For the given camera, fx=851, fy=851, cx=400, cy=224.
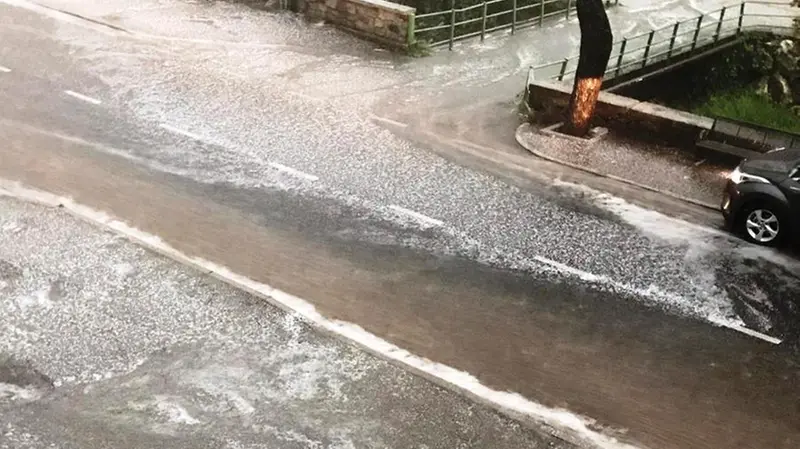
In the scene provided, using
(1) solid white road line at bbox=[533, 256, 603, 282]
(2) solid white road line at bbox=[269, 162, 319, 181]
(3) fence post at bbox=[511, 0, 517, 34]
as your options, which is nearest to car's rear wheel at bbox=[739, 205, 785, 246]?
(1) solid white road line at bbox=[533, 256, 603, 282]

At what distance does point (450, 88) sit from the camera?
17406mm

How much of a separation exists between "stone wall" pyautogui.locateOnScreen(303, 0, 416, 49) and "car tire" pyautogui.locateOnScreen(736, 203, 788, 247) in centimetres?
958

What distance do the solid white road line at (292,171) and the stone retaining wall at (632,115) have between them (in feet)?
17.1

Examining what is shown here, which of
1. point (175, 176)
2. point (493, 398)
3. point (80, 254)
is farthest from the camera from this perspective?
point (175, 176)

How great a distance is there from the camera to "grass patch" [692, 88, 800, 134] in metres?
17.0

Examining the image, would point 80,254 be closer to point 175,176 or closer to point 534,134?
point 175,176

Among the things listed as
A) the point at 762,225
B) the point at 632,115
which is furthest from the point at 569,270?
the point at 632,115

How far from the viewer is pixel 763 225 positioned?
11.6m

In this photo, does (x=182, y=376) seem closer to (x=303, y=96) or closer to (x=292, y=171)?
(x=292, y=171)

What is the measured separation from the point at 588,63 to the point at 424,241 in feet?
17.9

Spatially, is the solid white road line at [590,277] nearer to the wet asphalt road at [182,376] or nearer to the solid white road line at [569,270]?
the solid white road line at [569,270]

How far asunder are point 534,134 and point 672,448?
854 cm

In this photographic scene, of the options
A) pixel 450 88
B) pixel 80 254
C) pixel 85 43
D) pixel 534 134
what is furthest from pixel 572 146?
pixel 85 43

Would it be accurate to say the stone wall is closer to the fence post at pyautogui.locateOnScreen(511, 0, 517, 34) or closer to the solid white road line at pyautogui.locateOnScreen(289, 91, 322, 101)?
the fence post at pyautogui.locateOnScreen(511, 0, 517, 34)
